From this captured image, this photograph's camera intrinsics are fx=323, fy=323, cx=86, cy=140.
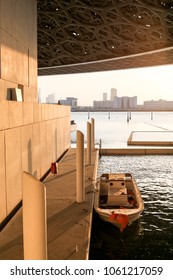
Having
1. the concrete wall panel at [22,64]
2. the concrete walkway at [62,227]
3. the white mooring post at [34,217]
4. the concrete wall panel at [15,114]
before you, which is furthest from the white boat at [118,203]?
the concrete wall panel at [22,64]

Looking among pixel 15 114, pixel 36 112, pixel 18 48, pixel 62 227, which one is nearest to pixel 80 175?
pixel 62 227

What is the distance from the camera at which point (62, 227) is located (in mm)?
11430

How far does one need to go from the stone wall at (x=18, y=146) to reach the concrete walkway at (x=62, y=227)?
1.01 m

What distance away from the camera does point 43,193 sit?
252 inches

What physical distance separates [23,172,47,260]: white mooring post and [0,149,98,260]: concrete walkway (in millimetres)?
2483

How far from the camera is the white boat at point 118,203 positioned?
1340cm

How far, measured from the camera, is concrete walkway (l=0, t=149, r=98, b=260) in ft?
30.7

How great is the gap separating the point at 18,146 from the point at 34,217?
7.17 metres

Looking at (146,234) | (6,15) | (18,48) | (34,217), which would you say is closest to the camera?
(34,217)

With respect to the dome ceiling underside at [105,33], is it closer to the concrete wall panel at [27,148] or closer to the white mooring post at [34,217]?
the concrete wall panel at [27,148]

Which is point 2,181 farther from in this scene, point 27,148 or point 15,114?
point 27,148

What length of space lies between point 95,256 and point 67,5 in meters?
36.0

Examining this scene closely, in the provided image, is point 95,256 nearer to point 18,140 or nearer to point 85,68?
point 18,140

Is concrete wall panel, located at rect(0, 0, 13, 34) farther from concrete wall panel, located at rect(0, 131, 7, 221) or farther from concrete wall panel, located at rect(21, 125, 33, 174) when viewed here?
concrete wall panel, located at rect(0, 131, 7, 221)
